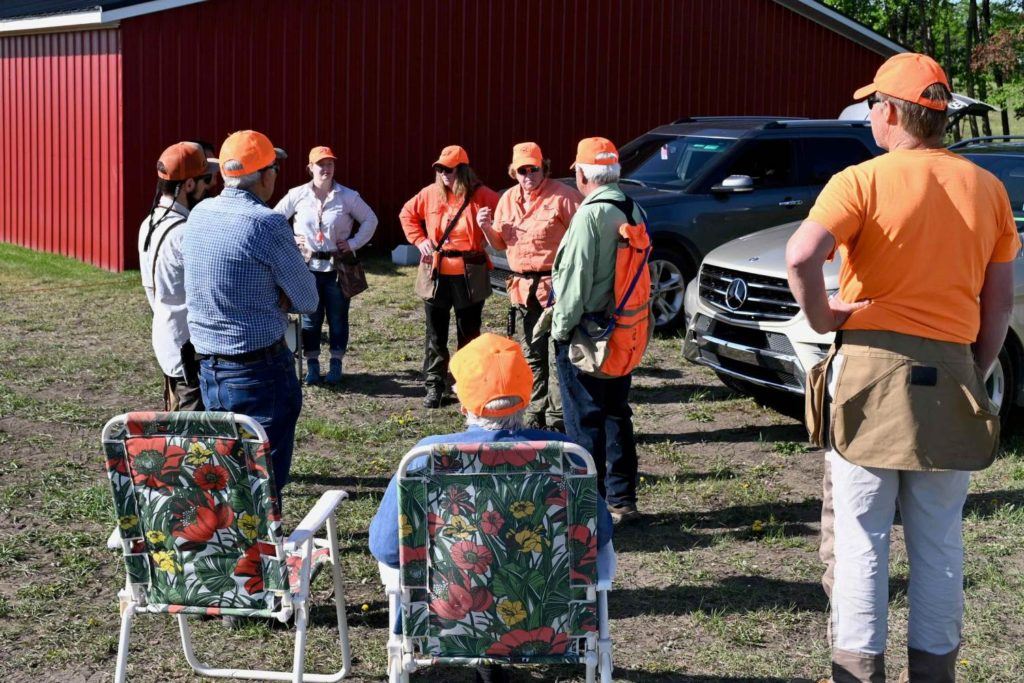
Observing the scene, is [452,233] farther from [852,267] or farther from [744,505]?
[852,267]

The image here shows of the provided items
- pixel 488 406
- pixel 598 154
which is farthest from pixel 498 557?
pixel 598 154

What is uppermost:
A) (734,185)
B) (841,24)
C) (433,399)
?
(841,24)

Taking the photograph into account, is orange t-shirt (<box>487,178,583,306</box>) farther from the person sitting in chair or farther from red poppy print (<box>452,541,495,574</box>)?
red poppy print (<box>452,541,495,574</box>)

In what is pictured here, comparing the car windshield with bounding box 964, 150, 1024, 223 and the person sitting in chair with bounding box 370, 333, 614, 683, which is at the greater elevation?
the car windshield with bounding box 964, 150, 1024, 223

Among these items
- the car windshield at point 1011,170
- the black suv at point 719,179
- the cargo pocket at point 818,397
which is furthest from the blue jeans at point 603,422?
the black suv at point 719,179

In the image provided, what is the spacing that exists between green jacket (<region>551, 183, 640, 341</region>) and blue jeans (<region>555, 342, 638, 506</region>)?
24 centimetres

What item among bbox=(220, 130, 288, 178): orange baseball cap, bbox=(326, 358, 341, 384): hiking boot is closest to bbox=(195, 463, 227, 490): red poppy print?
bbox=(220, 130, 288, 178): orange baseball cap

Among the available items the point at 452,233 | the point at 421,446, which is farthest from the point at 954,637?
the point at 452,233

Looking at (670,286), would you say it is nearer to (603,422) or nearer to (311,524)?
(603,422)

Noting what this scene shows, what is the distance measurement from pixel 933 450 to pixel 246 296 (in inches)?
108

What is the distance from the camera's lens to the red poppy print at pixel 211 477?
3885mm

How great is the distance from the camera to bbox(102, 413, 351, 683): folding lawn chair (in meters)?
3.85

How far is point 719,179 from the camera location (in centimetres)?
1144

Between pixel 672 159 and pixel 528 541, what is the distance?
28.6 feet
